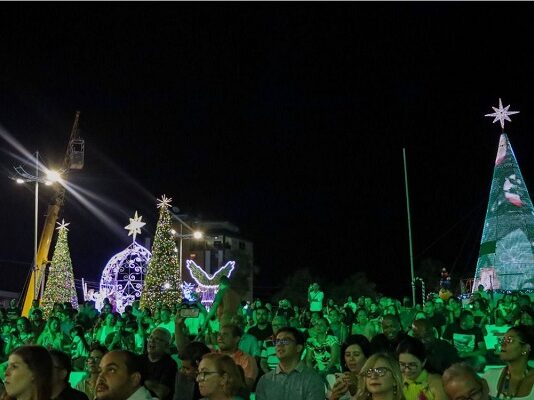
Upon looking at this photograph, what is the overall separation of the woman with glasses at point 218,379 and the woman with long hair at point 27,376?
3.64 feet

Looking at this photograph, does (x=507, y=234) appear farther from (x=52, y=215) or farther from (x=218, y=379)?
(x=218, y=379)

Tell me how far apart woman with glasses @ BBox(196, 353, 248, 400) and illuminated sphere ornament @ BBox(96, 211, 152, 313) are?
24829mm

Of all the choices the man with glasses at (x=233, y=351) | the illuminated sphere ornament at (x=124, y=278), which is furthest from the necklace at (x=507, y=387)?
the illuminated sphere ornament at (x=124, y=278)

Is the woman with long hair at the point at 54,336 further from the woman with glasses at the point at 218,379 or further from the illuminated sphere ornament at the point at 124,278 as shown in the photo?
the illuminated sphere ornament at the point at 124,278

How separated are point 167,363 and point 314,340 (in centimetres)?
337

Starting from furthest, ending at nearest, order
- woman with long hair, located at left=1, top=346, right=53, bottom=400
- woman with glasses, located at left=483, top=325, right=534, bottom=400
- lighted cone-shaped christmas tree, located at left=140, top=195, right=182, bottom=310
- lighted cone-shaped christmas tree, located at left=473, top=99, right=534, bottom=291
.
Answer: lighted cone-shaped christmas tree, located at left=140, top=195, right=182, bottom=310
lighted cone-shaped christmas tree, located at left=473, top=99, right=534, bottom=291
woman with glasses, located at left=483, top=325, right=534, bottom=400
woman with long hair, located at left=1, top=346, right=53, bottom=400

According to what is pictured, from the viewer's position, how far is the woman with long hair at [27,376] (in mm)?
4586

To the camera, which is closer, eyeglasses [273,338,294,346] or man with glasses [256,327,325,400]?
man with glasses [256,327,325,400]

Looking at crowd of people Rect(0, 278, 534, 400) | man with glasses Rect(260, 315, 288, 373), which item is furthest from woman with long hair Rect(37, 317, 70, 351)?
man with glasses Rect(260, 315, 288, 373)

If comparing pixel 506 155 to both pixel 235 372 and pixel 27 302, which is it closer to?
pixel 27 302

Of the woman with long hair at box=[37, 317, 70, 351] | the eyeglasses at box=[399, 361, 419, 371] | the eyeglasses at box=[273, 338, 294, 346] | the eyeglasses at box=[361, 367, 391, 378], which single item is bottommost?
the eyeglasses at box=[361, 367, 391, 378]

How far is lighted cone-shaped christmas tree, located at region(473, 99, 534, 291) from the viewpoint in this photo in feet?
82.8

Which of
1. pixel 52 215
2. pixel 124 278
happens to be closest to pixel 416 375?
pixel 124 278

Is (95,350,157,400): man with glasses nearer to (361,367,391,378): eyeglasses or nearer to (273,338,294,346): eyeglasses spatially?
(273,338,294,346): eyeglasses
